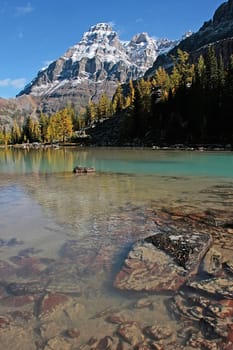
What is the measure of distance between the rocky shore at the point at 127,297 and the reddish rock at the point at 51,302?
20mm

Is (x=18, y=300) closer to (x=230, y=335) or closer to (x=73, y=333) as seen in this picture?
(x=73, y=333)

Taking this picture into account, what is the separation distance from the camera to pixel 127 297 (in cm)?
700

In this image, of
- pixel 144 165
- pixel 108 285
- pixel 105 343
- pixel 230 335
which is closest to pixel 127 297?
pixel 108 285

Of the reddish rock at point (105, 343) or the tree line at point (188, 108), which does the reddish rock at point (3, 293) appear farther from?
the tree line at point (188, 108)

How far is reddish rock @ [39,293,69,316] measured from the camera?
6.57 meters

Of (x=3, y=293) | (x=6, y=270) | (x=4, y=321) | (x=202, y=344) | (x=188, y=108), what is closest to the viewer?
(x=202, y=344)

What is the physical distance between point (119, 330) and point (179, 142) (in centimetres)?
8833

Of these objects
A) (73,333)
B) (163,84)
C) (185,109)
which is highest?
(163,84)

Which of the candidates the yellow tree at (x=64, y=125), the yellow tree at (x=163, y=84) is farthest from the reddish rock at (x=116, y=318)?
the yellow tree at (x=64, y=125)

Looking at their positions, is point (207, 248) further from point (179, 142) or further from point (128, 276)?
point (179, 142)

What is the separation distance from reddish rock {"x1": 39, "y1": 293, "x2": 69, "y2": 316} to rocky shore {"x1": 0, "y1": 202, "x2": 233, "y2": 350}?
20 mm

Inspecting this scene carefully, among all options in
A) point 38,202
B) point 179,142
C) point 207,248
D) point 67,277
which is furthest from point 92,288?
point 179,142

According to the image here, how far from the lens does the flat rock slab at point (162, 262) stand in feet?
24.3

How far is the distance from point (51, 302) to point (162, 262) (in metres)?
2.91
